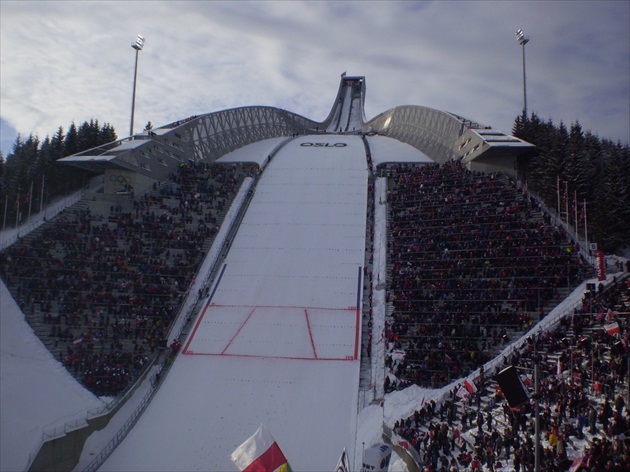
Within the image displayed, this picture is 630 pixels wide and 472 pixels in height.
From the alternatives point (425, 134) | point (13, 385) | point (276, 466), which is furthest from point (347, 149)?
point (276, 466)

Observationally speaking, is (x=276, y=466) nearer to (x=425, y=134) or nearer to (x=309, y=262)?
(x=309, y=262)

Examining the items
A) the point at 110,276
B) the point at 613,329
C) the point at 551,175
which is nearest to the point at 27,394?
the point at 110,276

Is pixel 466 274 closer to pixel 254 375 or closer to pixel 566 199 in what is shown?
pixel 566 199

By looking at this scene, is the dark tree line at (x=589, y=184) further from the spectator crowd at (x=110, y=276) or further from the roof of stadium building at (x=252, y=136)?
the spectator crowd at (x=110, y=276)

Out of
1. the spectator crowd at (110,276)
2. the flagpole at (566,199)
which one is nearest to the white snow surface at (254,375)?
the spectator crowd at (110,276)

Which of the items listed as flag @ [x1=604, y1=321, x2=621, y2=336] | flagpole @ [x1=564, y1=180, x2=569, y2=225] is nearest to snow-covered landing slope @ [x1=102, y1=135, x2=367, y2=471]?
flag @ [x1=604, y1=321, x2=621, y2=336]

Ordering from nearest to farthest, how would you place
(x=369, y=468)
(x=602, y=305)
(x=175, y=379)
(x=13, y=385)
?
(x=369, y=468) → (x=602, y=305) → (x=13, y=385) → (x=175, y=379)
